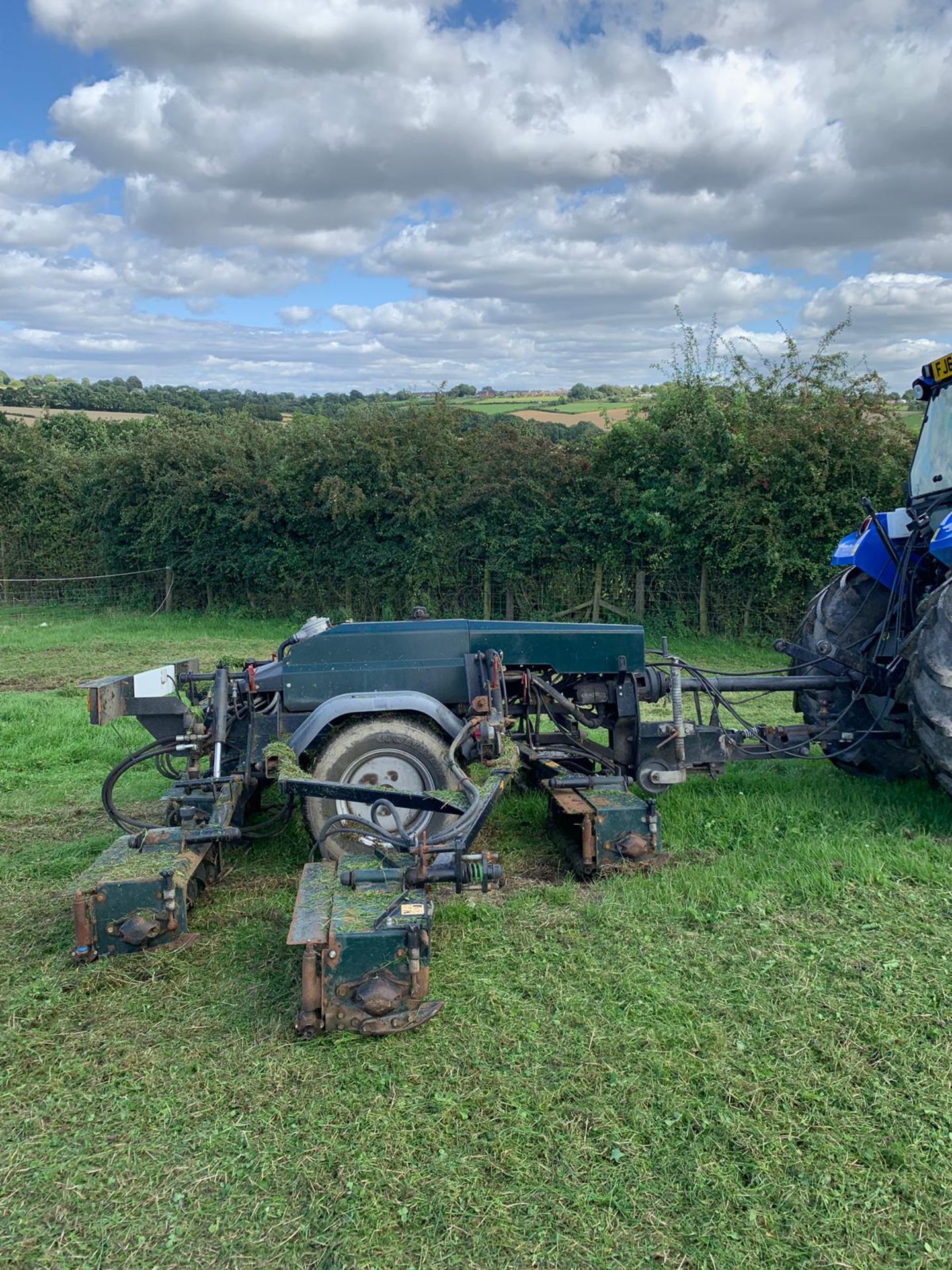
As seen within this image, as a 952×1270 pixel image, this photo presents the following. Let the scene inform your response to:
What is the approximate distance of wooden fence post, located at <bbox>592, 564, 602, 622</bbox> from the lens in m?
12.6

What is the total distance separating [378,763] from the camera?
14.7 feet

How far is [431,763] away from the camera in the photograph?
14.6ft

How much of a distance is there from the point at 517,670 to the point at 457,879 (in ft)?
5.58

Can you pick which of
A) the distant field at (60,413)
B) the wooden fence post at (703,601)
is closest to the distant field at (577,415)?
the wooden fence post at (703,601)

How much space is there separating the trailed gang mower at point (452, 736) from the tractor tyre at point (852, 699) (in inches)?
0.9

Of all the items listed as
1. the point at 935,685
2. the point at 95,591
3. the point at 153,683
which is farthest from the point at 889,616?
the point at 95,591

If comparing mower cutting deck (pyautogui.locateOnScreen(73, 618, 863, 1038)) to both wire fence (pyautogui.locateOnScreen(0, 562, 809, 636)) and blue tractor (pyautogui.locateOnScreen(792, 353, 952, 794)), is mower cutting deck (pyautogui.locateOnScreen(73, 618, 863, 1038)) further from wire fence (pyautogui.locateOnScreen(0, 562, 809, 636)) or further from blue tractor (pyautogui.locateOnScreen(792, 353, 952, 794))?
wire fence (pyautogui.locateOnScreen(0, 562, 809, 636))

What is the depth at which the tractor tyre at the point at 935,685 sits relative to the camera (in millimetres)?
4539

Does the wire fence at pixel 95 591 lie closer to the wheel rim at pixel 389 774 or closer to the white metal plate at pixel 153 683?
the white metal plate at pixel 153 683

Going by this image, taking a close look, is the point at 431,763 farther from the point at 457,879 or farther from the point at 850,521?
the point at 850,521

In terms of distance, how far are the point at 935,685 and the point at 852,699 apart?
0.89 metres

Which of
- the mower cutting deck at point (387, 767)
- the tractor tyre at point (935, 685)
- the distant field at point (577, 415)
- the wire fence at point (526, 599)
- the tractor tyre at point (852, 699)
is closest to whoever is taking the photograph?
the mower cutting deck at point (387, 767)

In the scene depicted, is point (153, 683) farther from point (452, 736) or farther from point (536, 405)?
point (536, 405)

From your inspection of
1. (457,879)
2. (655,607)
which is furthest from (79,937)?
(655,607)
